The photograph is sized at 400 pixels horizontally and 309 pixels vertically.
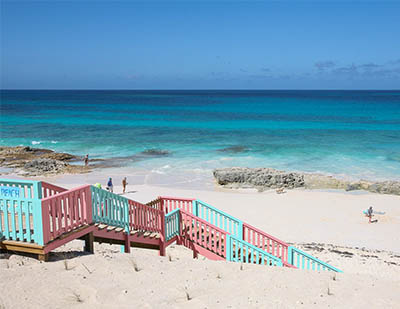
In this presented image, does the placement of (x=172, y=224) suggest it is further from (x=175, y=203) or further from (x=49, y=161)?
(x=49, y=161)

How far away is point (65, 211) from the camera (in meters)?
7.17

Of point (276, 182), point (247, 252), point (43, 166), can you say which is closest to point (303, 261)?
point (247, 252)

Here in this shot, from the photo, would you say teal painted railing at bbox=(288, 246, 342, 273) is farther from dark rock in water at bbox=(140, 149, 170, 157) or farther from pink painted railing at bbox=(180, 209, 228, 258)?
dark rock in water at bbox=(140, 149, 170, 157)

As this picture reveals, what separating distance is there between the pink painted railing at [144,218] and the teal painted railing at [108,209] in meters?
0.27

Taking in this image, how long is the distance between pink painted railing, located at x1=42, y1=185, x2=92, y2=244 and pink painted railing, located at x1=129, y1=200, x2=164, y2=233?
187 centimetres

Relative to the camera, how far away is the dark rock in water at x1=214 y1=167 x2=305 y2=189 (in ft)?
83.8

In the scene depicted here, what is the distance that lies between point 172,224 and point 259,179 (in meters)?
15.4

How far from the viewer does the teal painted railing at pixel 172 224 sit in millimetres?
10875

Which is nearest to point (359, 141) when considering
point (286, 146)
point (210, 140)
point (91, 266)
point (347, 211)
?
point (286, 146)

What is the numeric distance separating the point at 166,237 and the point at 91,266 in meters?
4.15

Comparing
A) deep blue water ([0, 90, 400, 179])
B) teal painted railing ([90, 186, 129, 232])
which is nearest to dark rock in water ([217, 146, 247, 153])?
deep blue water ([0, 90, 400, 179])

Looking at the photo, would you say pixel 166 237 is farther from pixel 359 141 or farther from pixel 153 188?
pixel 359 141

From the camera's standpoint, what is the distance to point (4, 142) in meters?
46.5

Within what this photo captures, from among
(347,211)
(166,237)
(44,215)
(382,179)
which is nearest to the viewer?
(44,215)
